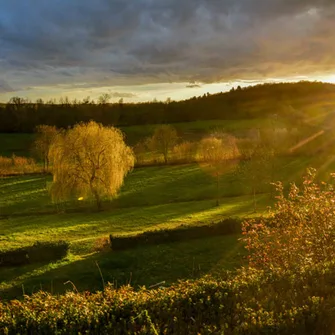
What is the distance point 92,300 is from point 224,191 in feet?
159

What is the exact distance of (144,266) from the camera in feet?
80.2

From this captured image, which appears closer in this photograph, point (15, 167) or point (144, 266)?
point (144, 266)

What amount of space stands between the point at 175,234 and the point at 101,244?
221 inches

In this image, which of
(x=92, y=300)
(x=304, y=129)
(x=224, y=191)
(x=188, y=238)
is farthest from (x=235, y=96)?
(x=92, y=300)

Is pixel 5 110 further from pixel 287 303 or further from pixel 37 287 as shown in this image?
pixel 287 303

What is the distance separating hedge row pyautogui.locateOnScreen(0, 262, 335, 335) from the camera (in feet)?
21.2

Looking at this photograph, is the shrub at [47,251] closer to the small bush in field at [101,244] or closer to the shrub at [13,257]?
the shrub at [13,257]

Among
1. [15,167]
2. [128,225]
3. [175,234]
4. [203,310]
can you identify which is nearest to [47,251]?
[175,234]

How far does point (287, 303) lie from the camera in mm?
7242

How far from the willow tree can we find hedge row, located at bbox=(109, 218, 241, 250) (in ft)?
65.4

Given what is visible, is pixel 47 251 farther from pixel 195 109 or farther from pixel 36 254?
pixel 195 109

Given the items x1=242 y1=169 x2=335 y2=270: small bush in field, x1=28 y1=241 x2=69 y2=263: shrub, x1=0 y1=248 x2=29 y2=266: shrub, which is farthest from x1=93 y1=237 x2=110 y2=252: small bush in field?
x1=242 y1=169 x2=335 y2=270: small bush in field

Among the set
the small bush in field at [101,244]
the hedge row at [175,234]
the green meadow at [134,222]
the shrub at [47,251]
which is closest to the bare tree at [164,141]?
the green meadow at [134,222]

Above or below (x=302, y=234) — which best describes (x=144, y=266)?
below
